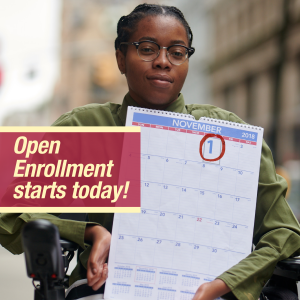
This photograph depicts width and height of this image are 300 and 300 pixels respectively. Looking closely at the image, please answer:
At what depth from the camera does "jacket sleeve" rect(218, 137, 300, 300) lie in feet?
5.11

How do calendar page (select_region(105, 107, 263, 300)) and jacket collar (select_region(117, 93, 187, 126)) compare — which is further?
jacket collar (select_region(117, 93, 187, 126))

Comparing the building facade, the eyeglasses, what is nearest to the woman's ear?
the eyeglasses

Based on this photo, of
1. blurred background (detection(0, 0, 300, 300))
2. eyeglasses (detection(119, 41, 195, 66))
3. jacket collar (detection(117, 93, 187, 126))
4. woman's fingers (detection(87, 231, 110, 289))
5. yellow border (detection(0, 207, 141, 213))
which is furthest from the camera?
blurred background (detection(0, 0, 300, 300))

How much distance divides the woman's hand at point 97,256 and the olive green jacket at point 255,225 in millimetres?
39

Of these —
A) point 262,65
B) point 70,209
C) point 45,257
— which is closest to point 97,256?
point 45,257

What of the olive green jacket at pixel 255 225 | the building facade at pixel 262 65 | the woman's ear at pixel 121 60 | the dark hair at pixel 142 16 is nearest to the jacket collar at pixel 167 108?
the olive green jacket at pixel 255 225

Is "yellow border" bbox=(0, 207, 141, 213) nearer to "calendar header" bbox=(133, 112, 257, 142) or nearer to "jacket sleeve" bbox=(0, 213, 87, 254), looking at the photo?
"jacket sleeve" bbox=(0, 213, 87, 254)

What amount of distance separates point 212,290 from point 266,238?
287mm

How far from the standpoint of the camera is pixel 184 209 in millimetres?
1613

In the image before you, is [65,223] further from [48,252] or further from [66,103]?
[66,103]

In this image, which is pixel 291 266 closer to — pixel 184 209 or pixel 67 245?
pixel 184 209

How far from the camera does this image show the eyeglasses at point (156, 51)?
175 cm

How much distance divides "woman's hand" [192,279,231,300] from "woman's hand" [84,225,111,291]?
0.94 ft

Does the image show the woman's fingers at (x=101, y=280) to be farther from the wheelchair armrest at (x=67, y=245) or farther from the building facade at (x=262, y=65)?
the building facade at (x=262, y=65)
